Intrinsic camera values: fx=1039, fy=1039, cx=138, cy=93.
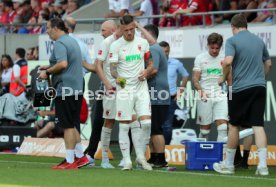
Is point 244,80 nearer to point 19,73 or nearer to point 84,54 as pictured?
A: point 84,54

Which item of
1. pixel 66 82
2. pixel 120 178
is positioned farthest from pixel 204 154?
pixel 120 178

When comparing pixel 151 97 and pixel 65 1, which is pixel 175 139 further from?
pixel 65 1

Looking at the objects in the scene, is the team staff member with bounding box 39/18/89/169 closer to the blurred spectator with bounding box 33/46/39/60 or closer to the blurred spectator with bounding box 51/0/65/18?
the blurred spectator with bounding box 33/46/39/60

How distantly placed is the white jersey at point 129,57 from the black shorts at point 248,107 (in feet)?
4.73

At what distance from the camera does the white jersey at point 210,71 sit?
17.7 meters

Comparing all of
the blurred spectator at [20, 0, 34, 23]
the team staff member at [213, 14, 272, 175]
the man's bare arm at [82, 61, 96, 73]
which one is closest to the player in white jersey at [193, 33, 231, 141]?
the man's bare arm at [82, 61, 96, 73]

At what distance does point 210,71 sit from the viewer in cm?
1781

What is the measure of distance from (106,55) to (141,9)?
863 cm

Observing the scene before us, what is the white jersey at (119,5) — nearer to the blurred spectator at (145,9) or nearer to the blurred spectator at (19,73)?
the blurred spectator at (145,9)

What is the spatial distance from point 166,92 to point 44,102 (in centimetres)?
187

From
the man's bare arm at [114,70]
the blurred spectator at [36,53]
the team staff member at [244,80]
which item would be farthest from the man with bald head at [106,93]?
the blurred spectator at [36,53]

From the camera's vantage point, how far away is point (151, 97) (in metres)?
15.9

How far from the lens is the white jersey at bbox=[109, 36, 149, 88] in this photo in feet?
49.8

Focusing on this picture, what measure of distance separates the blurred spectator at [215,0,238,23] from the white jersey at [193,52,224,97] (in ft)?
13.2
